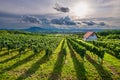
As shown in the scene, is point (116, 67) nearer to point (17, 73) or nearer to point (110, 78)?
point (110, 78)

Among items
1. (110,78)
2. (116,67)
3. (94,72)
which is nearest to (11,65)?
(94,72)

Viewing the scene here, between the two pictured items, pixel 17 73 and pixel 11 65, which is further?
pixel 11 65

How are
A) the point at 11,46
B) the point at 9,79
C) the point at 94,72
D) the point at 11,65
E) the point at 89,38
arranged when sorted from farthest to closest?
the point at 89,38 → the point at 11,46 → the point at 11,65 → the point at 94,72 → the point at 9,79

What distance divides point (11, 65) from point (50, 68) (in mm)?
7014

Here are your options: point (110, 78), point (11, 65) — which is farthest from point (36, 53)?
point (110, 78)

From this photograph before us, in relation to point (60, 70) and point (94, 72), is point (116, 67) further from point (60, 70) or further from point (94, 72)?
point (60, 70)

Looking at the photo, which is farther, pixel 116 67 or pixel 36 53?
pixel 36 53

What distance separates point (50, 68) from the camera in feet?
101

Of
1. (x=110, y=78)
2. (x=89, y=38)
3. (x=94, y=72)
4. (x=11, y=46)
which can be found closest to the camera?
(x=110, y=78)

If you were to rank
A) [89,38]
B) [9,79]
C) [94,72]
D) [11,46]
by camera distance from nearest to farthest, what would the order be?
[9,79], [94,72], [11,46], [89,38]

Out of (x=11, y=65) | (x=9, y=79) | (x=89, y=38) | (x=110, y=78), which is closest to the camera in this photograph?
(x=9, y=79)

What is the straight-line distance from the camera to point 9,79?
2459cm

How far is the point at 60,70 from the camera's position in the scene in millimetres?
29703

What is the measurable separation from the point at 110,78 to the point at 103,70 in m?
4.41
